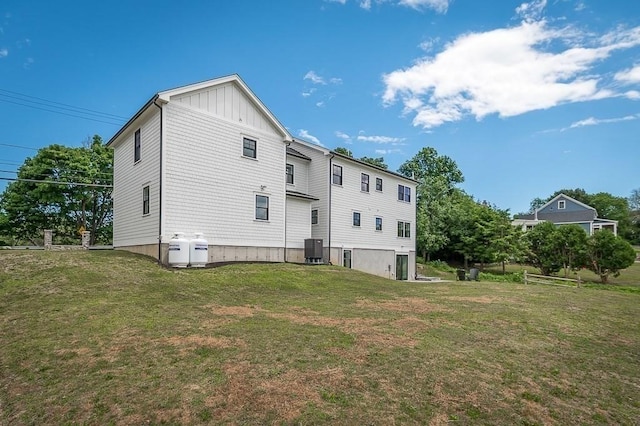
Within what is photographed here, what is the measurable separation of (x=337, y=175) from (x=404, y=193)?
29.2ft

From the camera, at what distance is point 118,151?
20391mm

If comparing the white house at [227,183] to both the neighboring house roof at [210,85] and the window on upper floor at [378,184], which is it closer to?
the neighboring house roof at [210,85]

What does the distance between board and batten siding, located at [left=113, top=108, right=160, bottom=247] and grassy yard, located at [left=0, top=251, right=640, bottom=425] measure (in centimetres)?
516

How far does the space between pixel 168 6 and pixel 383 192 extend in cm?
1846

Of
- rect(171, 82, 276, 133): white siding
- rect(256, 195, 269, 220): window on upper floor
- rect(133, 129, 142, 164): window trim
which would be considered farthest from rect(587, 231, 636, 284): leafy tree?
rect(133, 129, 142, 164): window trim

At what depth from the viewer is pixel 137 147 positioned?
1764cm

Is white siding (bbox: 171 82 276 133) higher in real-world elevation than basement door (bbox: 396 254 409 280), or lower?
higher

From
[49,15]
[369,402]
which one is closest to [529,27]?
[369,402]

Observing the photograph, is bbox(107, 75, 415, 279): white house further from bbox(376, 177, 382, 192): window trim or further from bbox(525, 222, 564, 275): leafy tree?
bbox(525, 222, 564, 275): leafy tree

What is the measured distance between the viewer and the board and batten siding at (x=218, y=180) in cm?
1548

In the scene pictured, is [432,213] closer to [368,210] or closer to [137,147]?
[368,210]

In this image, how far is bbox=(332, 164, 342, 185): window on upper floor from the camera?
23625 millimetres

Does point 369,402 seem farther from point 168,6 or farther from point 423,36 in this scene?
point 168,6

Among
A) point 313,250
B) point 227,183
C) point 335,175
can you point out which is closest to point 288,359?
point 227,183
